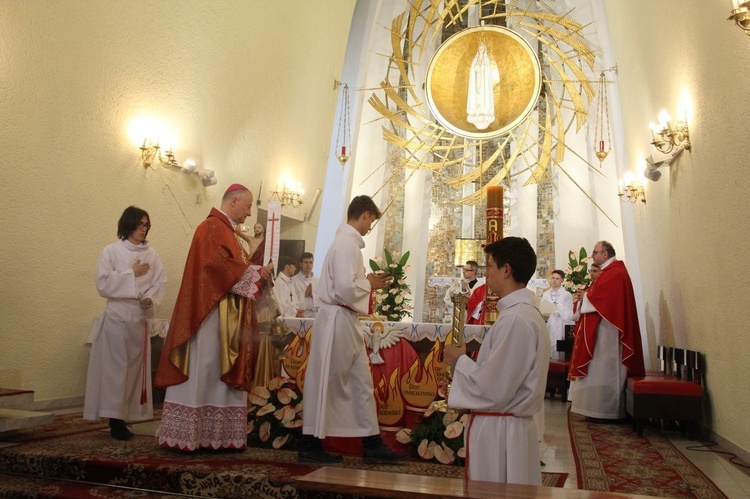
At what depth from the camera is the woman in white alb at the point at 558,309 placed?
10.7 meters

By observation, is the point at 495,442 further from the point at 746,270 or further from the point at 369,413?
the point at 746,270

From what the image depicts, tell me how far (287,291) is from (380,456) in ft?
18.0

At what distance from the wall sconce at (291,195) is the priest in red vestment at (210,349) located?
19.5 ft

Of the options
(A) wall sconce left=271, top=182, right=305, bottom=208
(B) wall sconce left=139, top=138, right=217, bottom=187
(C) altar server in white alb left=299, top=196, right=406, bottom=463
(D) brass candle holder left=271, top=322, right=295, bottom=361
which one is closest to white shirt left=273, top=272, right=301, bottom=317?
(A) wall sconce left=271, top=182, right=305, bottom=208

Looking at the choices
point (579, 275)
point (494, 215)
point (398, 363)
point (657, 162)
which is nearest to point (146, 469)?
point (398, 363)

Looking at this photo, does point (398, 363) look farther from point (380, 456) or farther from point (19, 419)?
point (19, 419)

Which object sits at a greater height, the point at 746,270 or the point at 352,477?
the point at 746,270

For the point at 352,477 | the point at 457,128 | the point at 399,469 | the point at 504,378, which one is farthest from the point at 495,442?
the point at 457,128

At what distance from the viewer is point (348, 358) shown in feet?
14.1

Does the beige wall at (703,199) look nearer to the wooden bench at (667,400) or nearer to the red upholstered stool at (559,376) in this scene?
the wooden bench at (667,400)

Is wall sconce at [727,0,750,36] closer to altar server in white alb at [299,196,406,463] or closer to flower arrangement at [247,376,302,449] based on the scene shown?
altar server in white alb at [299,196,406,463]

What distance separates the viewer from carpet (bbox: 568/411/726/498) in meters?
3.91

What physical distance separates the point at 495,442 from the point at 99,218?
5286 millimetres

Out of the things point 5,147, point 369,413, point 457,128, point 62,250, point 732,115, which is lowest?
point 369,413
